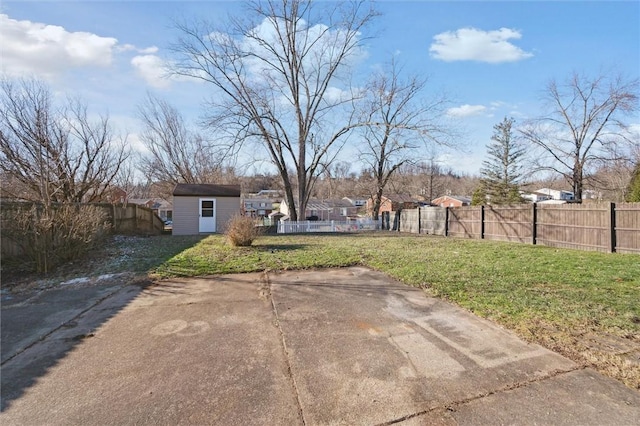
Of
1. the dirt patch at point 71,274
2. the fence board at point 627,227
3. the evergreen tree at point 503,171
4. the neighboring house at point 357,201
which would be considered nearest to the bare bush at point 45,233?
the dirt patch at point 71,274

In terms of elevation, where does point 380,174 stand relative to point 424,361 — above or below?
above

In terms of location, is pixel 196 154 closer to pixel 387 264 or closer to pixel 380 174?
pixel 380 174

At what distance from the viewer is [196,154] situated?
2648 centimetres

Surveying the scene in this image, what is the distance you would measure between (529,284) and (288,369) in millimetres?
4228

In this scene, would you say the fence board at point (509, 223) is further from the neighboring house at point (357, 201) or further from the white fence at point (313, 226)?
the neighboring house at point (357, 201)

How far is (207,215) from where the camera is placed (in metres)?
16.4

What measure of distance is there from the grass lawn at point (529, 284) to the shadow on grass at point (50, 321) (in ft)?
3.30

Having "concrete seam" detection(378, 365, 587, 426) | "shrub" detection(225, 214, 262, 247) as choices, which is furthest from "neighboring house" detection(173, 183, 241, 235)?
"concrete seam" detection(378, 365, 587, 426)

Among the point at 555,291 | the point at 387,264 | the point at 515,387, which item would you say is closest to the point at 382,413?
the point at 515,387

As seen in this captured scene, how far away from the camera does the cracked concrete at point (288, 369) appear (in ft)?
6.48

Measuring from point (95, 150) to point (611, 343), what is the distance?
59.0 ft

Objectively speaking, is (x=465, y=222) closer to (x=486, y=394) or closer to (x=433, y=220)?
(x=433, y=220)

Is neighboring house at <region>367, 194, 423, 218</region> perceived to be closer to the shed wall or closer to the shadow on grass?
the shed wall

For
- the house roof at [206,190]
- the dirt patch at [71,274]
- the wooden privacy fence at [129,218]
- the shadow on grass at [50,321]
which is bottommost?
the shadow on grass at [50,321]
